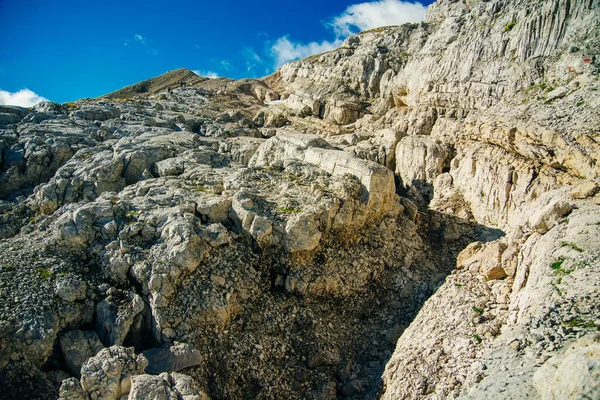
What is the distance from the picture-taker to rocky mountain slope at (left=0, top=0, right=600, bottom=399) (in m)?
14.5

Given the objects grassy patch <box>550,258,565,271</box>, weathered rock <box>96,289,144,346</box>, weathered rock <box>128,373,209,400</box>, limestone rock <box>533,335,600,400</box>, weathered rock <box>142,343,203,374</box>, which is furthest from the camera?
weathered rock <box>96,289,144,346</box>

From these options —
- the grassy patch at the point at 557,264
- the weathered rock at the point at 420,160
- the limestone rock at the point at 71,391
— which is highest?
the weathered rock at the point at 420,160

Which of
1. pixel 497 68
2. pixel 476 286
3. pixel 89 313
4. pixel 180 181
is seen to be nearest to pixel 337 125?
pixel 497 68

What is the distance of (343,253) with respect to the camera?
21719 mm

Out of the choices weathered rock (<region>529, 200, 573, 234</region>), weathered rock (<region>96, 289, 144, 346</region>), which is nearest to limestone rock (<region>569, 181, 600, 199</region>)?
weathered rock (<region>529, 200, 573, 234</region>)

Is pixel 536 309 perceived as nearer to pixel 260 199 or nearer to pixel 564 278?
pixel 564 278

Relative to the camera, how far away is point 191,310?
17.7 meters

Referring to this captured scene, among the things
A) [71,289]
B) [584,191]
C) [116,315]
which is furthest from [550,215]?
[71,289]

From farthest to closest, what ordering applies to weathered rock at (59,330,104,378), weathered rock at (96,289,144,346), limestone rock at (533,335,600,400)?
weathered rock at (96,289,144,346) → weathered rock at (59,330,104,378) → limestone rock at (533,335,600,400)

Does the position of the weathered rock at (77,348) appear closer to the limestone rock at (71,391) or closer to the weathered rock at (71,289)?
the weathered rock at (71,289)

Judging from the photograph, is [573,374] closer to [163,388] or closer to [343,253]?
[163,388]

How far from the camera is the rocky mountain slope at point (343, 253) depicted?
47.6 ft

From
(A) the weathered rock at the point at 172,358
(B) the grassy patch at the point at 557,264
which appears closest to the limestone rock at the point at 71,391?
(A) the weathered rock at the point at 172,358

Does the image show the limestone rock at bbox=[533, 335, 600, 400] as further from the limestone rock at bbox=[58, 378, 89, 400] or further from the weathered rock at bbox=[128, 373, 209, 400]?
the limestone rock at bbox=[58, 378, 89, 400]
